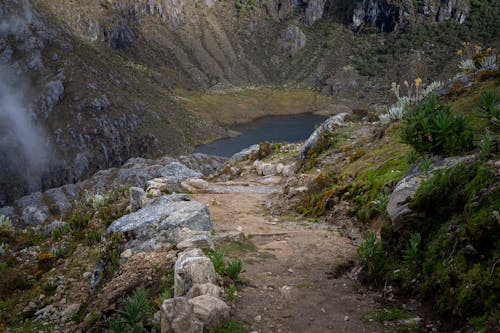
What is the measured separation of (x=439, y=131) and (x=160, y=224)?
6508mm

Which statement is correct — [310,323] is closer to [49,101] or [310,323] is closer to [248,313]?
[248,313]

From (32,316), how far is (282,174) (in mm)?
13208

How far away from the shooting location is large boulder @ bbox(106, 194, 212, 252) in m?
9.54

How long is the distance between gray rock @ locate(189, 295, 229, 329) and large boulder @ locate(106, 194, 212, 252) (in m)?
3.46

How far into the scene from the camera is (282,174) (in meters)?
21.3

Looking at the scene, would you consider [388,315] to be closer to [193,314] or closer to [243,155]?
[193,314]

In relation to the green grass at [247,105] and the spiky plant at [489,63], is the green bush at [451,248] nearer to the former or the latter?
the spiky plant at [489,63]

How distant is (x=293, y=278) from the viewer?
776cm

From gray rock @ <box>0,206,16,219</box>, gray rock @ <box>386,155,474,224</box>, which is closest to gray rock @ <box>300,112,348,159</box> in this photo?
gray rock @ <box>386,155,474,224</box>

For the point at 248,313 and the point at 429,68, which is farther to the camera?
the point at 429,68


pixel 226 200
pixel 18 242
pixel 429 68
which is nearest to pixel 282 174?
pixel 226 200

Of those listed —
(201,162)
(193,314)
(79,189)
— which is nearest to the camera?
(193,314)

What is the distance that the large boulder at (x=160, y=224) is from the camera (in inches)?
376

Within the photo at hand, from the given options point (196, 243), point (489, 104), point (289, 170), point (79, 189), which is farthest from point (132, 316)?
point (79, 189)
